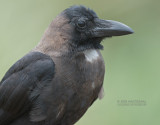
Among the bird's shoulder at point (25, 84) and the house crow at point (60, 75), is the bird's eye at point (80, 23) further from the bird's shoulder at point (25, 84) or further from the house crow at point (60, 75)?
the bird's shoulder at point (25, 84)

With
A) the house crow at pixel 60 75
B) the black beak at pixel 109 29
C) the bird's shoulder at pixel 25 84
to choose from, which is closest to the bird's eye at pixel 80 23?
the house crow at pixel 60 75

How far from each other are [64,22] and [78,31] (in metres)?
0.20

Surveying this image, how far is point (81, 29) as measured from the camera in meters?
5.38

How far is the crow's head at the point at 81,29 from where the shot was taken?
17.5 ft

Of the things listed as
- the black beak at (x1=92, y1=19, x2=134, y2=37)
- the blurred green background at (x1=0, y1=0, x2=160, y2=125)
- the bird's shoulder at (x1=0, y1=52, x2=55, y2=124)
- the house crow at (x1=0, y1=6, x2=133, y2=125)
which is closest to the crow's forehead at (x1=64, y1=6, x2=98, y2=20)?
the house crow at (x1=0, y1=6, x2=133, y2=125)

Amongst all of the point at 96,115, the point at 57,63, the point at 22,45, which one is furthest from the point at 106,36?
the point at 22,45

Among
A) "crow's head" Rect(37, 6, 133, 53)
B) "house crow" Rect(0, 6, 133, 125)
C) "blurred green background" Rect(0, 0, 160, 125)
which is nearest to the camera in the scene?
"house crow" Rect(0, 6, 133, 125)

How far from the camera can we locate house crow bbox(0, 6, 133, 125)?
5.04 meters

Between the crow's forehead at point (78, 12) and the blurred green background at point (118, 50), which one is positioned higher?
the crow's forehead at point (78, 12)

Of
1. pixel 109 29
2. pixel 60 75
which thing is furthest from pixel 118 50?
pixel 60 75

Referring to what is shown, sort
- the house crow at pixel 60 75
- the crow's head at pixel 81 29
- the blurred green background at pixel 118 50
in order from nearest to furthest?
the house crow at pixel 60 75
the crow's head at pixel 81 29
the blurred green background at pixel 118 50

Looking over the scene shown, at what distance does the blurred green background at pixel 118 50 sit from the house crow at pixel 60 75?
151 cm

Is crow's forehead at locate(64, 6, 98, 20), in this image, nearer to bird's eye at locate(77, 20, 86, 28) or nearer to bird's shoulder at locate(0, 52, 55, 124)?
bird's eye at locate(77, 20, 86, 28)

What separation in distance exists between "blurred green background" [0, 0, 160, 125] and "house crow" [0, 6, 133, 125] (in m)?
1.51
